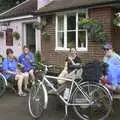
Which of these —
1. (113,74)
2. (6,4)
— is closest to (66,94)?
(113,74)

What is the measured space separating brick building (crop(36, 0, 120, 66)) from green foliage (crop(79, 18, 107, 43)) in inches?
8.0

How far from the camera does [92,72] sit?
859 cm

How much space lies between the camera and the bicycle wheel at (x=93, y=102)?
26.9ft

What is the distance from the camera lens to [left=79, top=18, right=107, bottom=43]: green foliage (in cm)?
1390

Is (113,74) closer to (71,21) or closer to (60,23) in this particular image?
(71,21)

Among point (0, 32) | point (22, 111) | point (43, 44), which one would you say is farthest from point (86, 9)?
point (0, 32)

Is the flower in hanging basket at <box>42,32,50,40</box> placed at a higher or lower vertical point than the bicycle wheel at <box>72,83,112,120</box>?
higher

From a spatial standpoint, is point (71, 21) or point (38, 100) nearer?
point (38, 100)

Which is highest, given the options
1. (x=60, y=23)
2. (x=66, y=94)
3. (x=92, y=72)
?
(x=60, y=23)

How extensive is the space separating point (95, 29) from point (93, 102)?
5914mm

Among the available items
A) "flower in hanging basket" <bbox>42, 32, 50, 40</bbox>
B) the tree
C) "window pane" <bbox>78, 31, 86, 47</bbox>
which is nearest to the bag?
"window pane" <bbox>78, 31, 86, 47</bbox>

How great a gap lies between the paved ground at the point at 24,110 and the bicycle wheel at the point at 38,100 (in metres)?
0.16

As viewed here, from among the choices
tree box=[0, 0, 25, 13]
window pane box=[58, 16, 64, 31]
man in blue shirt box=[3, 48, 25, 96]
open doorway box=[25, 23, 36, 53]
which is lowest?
man in blue shirt box=[3, 48, 25, 96]

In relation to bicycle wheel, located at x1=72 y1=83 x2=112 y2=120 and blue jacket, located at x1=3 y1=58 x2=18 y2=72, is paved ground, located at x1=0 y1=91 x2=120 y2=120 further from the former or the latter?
blue jacket, located at x1=3 y1=58 x2=18 y2=72
